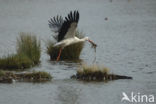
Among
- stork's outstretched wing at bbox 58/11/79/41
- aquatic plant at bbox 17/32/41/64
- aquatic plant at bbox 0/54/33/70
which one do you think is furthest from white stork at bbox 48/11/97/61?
aquatic plant at bbox 0/54/33/70

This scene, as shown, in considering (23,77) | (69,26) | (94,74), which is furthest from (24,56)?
(94,74)

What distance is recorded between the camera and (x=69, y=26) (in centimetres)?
1602

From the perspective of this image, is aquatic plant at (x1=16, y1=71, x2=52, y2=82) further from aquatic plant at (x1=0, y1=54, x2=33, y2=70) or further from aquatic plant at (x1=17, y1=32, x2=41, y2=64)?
aquatic plant at (x1=17, y1=32, x2=41, y2=64)

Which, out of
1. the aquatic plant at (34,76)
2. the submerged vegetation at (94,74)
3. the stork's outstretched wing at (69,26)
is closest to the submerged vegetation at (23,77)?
the aquatic plant at (34,76)

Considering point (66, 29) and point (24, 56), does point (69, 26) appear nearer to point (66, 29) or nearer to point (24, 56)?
point (66, 29)

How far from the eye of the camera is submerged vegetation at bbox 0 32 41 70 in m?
16.4

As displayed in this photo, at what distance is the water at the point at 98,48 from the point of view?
13.5 metres

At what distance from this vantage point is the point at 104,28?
3272cm

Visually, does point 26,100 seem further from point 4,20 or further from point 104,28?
point 4,20

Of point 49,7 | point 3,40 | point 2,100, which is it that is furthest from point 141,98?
point 49,7

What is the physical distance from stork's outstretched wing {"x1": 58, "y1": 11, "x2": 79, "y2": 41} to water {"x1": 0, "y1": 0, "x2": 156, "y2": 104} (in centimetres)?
116

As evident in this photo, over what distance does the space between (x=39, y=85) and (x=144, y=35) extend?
15292mm

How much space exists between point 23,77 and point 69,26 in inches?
94.1

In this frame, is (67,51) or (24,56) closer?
(24,56)
